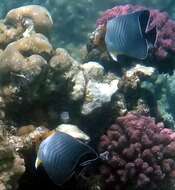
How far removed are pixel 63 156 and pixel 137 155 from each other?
1758mm

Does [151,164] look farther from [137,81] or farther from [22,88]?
[22,88]

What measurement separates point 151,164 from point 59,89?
1.64 metres

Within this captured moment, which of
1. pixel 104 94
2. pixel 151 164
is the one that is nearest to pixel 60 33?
pixel 104 94

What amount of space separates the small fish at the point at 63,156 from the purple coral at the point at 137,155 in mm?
1362

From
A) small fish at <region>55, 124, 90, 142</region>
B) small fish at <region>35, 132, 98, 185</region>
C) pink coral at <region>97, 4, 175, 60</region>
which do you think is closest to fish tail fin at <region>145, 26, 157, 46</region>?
small fish at <region>35, 132, 98, 185</region>

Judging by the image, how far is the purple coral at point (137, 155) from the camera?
4.26 meters

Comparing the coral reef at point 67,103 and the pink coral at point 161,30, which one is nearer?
the coral reef at point 67,103

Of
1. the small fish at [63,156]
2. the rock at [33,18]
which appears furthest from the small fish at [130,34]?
the rock at [33,18]

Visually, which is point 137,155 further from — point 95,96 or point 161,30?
point 161,30

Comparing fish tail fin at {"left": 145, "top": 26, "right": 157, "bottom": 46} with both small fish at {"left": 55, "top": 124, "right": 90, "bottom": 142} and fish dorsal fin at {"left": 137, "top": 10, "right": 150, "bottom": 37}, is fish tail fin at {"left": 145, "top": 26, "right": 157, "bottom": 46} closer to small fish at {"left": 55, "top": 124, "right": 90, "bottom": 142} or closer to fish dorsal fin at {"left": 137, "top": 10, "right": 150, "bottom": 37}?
fish dorsal fin at {"left": 137, "top": 10, "right": 150, "bottom": 37}

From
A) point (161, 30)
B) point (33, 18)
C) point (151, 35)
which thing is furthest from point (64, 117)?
point (161, 30)

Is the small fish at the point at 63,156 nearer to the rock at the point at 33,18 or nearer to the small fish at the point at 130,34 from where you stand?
the small fish at the point at 130,34

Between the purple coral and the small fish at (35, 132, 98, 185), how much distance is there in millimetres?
1362

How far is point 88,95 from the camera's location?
16.4 ft
